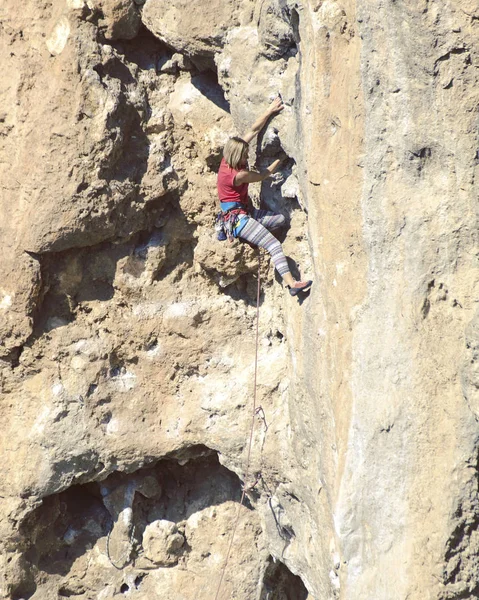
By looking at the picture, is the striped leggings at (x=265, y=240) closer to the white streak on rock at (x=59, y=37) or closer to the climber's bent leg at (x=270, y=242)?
the climber's bent leg at (x=270, y=242)

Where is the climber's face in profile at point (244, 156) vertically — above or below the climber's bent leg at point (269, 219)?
above

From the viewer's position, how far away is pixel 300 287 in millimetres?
4754

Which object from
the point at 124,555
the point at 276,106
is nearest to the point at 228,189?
the point at 276,106

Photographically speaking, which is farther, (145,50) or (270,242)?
(145,50)

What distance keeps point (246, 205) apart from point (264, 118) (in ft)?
1.89

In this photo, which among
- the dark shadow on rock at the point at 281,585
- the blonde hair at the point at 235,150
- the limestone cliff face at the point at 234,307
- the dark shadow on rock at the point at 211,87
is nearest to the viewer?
the limestone cliff face at the point at 234,307

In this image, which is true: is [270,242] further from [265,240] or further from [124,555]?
[124,555]

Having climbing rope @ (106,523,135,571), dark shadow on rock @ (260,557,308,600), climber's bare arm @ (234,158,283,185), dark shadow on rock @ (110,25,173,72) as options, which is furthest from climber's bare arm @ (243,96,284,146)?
dark shadow on rock @ (260,557,308,600)

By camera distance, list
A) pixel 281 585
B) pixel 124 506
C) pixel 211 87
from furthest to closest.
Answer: pixel 281 585, pixel 124 506, pixel 211 87

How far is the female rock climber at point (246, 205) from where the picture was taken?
4.73m

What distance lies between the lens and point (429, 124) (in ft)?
12.4

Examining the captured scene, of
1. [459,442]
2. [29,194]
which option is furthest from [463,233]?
[29,194]

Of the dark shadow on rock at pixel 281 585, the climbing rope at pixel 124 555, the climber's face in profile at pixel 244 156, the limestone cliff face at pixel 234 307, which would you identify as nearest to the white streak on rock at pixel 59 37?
the limestone cliff face at pixel 234 307

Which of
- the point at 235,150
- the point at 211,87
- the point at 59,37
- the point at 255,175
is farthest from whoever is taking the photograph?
the point at 211,87
